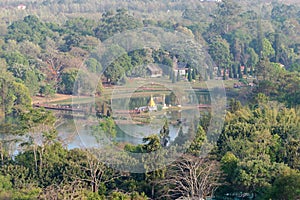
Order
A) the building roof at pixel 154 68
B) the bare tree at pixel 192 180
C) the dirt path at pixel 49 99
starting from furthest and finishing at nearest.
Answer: the dirt path at pixel 49 99 → the building roof at pixel 154 68 → the bare tree at pixel 192 180

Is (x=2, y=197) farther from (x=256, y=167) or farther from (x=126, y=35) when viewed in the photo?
(x=126, y=35)

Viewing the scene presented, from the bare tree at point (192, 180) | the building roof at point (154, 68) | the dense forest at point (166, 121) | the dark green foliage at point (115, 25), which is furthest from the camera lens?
the dark green foliage at point (115, 25)

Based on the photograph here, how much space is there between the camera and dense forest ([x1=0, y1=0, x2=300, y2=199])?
48.2 feet

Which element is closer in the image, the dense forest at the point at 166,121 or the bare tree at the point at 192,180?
the bare tree at the point at 192,180

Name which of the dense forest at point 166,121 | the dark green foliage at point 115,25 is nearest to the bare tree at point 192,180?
the dense forest at point 166,121

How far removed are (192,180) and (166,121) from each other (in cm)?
563

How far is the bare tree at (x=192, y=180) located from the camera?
14.5 m

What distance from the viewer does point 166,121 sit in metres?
20.1

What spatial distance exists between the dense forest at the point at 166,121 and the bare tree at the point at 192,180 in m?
0.02

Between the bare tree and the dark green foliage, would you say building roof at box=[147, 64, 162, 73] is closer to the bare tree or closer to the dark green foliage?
the bare tree

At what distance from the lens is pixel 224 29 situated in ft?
135

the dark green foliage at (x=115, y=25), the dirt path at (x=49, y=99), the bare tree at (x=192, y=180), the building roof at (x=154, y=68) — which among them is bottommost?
the bare tree at (x=192, y=180)

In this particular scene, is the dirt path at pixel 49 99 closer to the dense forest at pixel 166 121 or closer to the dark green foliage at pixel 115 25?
the dense forest at pixel 166 121

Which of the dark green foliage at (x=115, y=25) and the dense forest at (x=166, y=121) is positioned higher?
the dark green foliage at (x=115, y=25)
